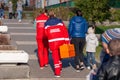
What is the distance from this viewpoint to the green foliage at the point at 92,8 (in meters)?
20.8

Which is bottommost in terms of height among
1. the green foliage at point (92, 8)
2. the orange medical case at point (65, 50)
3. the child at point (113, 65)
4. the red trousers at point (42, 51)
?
the green foliage at point (92, 8)

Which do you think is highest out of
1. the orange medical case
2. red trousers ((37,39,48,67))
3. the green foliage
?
the orange medical case

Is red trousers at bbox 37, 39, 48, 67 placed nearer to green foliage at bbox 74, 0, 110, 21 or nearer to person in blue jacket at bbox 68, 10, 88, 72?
person in blue jacket at bbox 68, 10, 88, 72

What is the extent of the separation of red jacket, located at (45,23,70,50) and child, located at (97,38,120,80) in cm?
574

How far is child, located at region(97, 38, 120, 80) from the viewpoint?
4.31m

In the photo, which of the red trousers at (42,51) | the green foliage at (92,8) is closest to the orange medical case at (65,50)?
the red trousers at (42,51)

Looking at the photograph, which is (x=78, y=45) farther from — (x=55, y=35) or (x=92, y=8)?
(x=92, y=8)

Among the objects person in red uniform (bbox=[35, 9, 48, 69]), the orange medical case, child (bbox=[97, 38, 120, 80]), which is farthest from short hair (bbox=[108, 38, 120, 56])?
person in red uniform (bbox=[35, 9, 48, 69])

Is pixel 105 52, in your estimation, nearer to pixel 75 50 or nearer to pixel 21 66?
pixel 21 66

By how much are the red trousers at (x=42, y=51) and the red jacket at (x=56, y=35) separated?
4.59ft

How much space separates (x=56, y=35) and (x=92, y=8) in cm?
1102

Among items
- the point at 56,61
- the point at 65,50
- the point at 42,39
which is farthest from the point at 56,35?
the point at 42,39

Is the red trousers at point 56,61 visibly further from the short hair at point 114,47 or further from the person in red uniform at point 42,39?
the short hair at point 114,47

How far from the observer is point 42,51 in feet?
38.5
